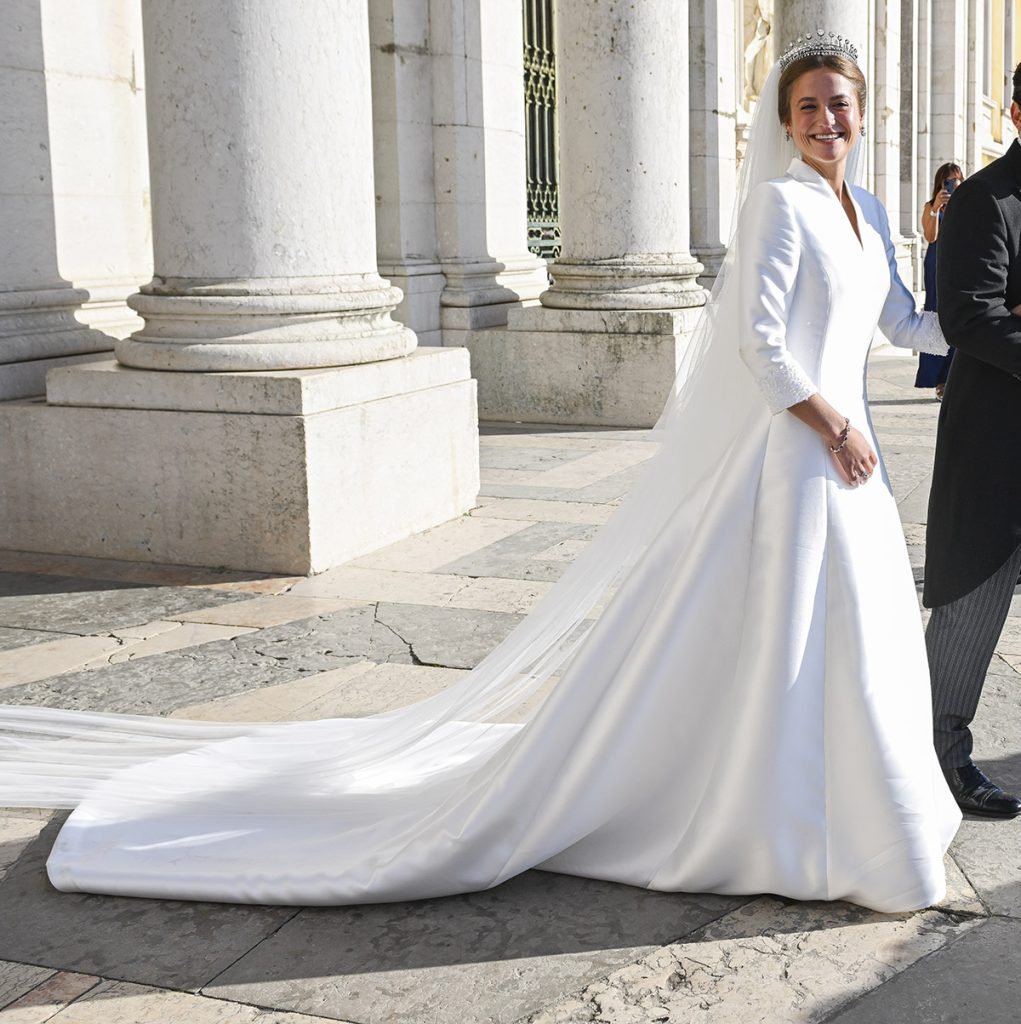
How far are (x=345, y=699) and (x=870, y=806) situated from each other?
6.06 feet

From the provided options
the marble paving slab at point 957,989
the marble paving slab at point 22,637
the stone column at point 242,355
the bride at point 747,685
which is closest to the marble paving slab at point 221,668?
the marble paving slab at point 22,637

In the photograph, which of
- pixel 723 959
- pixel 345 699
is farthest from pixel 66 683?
pixel 723 959

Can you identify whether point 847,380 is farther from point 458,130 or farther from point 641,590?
point 458,130

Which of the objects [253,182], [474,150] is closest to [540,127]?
[474,150]

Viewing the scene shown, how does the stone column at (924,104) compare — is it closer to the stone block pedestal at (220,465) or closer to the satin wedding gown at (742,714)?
the stone block pedestal at (220,465)

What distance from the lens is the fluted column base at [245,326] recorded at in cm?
605

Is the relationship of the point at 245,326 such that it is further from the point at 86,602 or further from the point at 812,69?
the point at 812,69

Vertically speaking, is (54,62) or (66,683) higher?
(54,62)

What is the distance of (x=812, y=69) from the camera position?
10.3ft

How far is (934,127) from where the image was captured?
2273 cm

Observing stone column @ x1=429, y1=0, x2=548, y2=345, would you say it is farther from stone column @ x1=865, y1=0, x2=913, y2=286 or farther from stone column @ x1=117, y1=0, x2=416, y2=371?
stone column @ x1=865, y1=0, x2=913, y2=286

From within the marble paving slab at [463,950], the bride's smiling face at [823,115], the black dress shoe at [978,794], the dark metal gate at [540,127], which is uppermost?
the dark metal gate at [540,127]

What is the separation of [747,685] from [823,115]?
1.20m

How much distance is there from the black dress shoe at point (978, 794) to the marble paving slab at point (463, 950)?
0.76 meters
